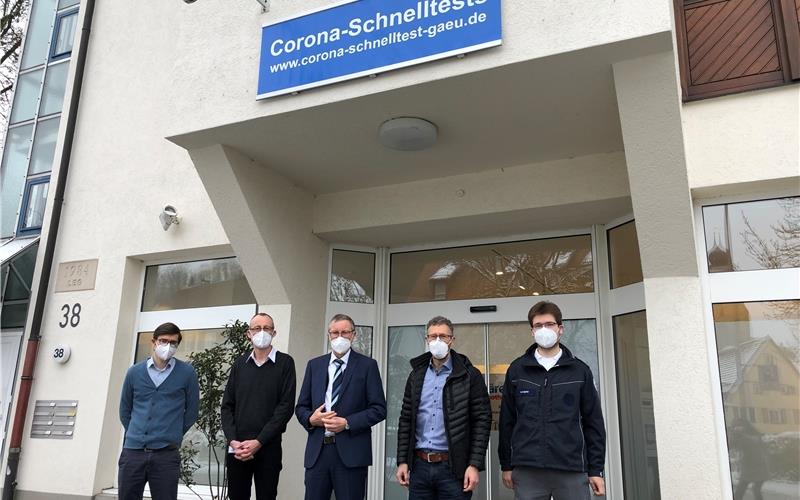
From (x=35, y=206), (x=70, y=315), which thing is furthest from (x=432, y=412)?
(x=35, y=206)

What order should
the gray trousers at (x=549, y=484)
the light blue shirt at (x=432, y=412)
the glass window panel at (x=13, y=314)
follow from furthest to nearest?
the glass window panel at (x=13, y=314)
the light blue shirt at (x=432, y=412)
the gray trousers at (x=549, y=484)

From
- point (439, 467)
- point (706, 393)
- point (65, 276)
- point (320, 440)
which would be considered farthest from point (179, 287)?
point (706, 393)

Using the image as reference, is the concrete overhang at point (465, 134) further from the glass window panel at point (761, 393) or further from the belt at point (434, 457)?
the belt at point (434, 457)

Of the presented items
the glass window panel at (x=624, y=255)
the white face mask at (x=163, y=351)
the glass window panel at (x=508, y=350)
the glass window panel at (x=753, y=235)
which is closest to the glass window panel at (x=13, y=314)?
the white face mask at (x=163, y=351)

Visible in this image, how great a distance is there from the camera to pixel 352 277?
6.52 m

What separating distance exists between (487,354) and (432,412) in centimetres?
236

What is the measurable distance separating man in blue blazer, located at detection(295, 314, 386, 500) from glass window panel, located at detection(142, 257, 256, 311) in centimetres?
274

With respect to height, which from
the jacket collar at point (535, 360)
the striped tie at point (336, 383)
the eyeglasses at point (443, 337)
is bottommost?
the striped tie at point (336, 383)

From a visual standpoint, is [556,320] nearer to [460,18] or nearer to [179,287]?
[460,18]

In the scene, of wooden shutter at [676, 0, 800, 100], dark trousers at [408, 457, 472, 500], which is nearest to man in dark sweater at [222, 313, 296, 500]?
dark trousers at [408, 457, 472, 500]

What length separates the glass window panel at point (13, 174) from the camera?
27.0 feet

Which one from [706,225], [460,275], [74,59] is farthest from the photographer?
[74,59]

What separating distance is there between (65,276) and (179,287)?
61.6 inches

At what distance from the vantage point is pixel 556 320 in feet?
11.7
